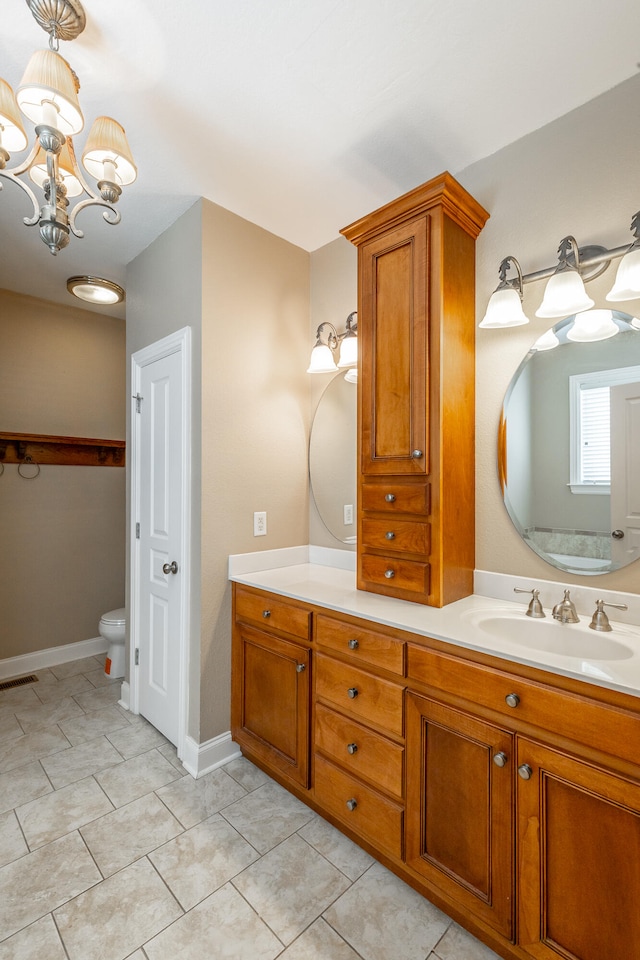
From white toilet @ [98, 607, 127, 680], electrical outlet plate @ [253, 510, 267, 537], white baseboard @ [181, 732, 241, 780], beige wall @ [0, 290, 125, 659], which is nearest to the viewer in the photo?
white baseboard @ [181, 732, 241, 780]

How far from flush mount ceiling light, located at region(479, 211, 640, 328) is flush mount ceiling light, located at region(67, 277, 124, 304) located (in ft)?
8.27

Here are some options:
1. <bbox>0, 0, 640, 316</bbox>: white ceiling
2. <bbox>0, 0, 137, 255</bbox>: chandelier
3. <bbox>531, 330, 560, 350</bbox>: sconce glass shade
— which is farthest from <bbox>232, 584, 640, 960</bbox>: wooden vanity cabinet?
<bbox>0, 0, 640, 316</bbox>: white ceiling

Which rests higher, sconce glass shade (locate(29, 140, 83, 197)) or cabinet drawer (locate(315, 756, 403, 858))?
sconce glass shade (locate(29, 140, 83, 197))

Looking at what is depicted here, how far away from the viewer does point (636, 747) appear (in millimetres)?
997

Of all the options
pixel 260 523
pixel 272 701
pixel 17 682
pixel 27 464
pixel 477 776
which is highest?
pixel 27 464

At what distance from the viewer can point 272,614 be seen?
6.42ft

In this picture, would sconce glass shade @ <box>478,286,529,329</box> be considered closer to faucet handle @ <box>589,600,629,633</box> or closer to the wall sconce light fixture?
the wall sconce light fixture

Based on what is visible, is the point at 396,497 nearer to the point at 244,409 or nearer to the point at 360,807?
the point at 244,409

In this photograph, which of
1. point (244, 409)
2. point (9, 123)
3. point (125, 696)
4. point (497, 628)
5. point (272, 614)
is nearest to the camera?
point (9, 123)

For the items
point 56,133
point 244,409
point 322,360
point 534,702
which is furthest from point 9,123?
point 534,702

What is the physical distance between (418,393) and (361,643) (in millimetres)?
927

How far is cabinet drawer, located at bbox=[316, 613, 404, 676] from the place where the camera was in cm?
147

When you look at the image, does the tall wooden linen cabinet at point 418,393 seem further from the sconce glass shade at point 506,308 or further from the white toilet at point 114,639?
the white toilet at point 114,639

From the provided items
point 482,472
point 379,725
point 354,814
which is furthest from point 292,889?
point 482,472
